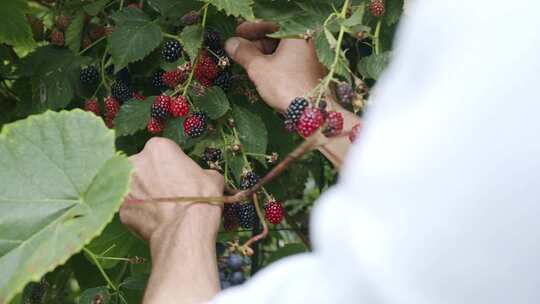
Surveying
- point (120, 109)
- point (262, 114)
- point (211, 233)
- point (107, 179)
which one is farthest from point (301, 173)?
point (107, 179)

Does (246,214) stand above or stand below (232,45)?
below

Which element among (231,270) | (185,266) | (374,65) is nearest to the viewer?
(185,266)

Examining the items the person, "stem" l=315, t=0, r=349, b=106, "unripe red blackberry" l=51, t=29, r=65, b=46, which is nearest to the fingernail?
"stem" l=315, t=0, r=349, b=106

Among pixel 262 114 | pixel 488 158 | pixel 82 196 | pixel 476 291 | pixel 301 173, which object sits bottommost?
pixel 301 173

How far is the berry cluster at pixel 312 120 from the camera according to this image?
3.55 feet

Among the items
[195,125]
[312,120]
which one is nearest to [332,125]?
[312,120]

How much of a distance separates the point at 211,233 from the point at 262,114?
50cm

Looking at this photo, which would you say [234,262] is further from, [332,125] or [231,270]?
[332,125]

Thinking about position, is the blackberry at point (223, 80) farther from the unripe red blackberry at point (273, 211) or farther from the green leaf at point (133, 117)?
the unripe red blackberry at point (273, 211)

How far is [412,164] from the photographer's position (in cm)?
61

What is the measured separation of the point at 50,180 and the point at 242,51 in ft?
1.50

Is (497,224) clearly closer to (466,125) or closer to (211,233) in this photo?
(466,125)

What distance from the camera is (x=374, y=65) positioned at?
1283 millimetres

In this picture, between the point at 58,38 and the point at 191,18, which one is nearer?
the point at 191,18
